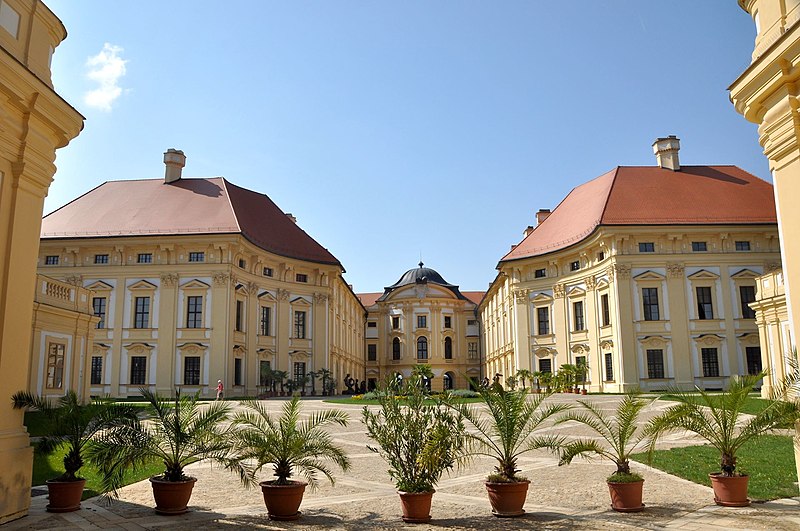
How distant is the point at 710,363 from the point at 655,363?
302cm

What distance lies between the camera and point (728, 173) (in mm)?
43156

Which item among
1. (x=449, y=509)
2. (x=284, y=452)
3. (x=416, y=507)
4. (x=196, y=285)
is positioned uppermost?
(x=196, y=285)

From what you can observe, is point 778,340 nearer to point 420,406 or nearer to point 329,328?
point 420,406

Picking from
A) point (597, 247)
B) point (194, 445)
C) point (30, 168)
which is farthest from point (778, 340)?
point (30, 168)

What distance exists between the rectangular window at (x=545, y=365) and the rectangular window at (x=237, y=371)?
20.4m

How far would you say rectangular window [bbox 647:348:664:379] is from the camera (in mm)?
37469

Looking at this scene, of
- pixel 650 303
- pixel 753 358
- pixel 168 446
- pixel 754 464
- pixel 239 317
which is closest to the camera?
pixel 168 446

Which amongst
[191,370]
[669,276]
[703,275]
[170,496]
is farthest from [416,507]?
[703,275]

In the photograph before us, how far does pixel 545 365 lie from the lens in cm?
4494

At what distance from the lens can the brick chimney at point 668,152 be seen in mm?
43938

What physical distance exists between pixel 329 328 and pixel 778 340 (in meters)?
29.6

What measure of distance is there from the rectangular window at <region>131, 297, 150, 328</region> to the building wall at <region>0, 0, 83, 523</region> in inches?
1204

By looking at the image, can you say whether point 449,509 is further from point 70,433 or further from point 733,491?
point 70,433

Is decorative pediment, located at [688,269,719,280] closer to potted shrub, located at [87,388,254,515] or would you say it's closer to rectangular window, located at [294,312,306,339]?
rectangular window, located at [294,312,306,339]
